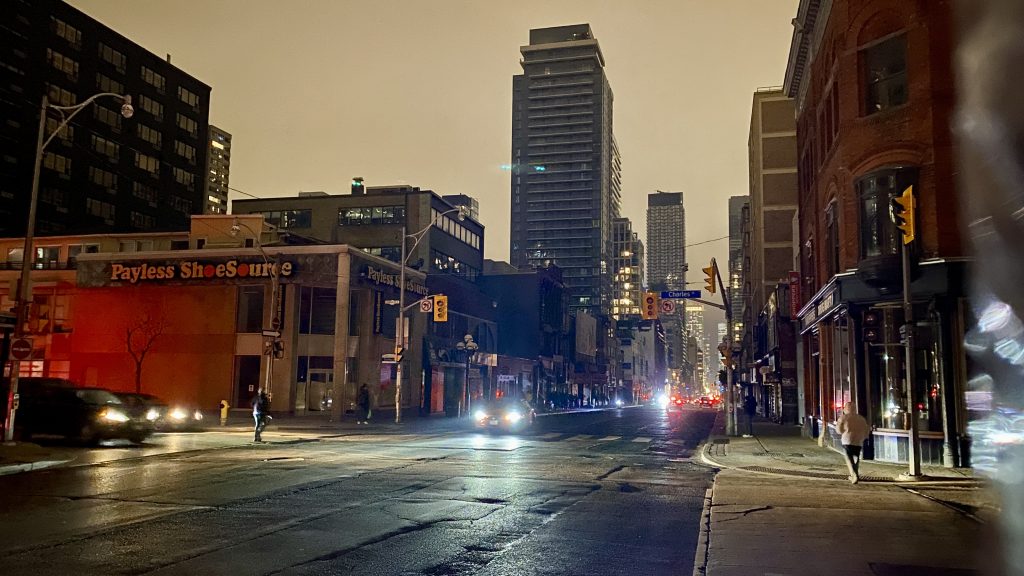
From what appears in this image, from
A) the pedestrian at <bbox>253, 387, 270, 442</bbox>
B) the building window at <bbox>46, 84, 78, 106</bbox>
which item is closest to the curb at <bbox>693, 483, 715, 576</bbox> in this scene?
the pedestrian at <bbox>253, 387, 270, 442</bbox>

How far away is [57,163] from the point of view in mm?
76750

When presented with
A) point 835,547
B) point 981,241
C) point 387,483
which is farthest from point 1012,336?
point 387,483

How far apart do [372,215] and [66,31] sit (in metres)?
38.4

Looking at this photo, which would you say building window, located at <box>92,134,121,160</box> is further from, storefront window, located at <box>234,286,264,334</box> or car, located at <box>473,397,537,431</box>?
car, located at <box>473,397,537,431</box>

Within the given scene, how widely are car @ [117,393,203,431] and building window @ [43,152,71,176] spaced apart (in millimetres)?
53442

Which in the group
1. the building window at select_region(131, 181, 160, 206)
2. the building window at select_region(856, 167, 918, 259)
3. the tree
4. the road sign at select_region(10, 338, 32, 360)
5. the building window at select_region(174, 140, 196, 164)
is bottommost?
the road sign at select_region(10, 338, 32, 360)

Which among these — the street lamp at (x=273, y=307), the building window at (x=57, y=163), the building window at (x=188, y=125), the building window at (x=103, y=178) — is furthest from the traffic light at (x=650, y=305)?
the building window at (x=188, y=125)

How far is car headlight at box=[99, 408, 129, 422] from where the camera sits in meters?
23.5

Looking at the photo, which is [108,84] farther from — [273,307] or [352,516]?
[352,516]

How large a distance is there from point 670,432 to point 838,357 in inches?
461

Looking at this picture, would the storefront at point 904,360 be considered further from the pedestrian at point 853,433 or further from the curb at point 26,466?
the curb at point 26,466

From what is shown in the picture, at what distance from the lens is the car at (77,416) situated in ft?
77.3

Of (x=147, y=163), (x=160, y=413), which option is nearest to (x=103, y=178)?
(x=147, y=163)

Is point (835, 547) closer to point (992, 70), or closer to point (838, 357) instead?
point (992, 70)
